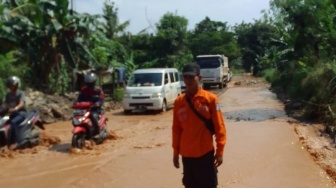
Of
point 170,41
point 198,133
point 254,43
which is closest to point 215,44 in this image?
point 254,43

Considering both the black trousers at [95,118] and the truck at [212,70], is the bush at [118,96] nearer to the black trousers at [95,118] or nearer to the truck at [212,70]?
the black trousers at [95,118]

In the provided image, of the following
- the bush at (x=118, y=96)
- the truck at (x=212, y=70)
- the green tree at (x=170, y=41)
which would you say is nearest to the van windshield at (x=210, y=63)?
the truck at (x=212, y=70)

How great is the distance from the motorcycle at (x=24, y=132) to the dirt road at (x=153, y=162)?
209 mm

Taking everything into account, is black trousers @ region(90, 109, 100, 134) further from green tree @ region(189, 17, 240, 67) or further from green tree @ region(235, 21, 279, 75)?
green tree @ region(235, 21, 279, 75)

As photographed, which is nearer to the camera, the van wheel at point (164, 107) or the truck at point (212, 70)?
the van wheel at point (164, 107)

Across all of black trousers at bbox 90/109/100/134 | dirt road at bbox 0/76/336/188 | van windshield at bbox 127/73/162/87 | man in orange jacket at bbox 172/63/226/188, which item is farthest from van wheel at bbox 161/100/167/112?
man in orange jacket at bbox 172/63/226/188

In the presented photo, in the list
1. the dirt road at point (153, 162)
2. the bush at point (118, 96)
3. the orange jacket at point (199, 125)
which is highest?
the orange jacket at point (199, 125)

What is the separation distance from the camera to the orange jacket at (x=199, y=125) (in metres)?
4.63

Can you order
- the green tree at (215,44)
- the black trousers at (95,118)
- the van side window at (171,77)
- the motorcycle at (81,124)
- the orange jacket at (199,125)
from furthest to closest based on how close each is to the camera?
1. the green tree at (215,44)
2. the van side window at (171,77)
3. the black trousers at (95,118)
4. the motorcycle at (81,124)
5. the orange jacket at (199,125)

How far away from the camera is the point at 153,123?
15016 mm

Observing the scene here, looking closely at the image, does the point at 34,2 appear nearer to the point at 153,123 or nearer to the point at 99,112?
the point at 153,123

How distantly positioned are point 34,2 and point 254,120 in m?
9.08

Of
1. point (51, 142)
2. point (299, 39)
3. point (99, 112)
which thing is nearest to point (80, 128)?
point (99, 112)

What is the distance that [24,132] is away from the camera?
9.78m
